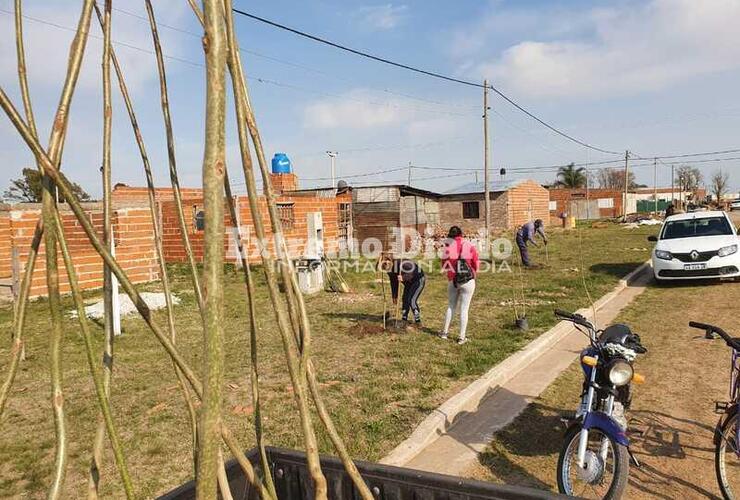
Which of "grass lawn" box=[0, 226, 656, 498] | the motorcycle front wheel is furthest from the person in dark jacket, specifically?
the motorcycle front wheel

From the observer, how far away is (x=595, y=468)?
328 centimetres

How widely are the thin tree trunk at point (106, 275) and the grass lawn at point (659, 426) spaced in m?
3.40

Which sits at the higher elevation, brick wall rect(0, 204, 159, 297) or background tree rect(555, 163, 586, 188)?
background tree rect(555, 163, 586, 188)

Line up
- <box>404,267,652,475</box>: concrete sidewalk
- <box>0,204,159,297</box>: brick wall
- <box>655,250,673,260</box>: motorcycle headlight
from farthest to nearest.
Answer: <box>0,204,159,297</box>: brick wall, <box>655,250,673,260</box>: motorcycle headlight, <box>404,267,652,475</box>: concrete sidewalk

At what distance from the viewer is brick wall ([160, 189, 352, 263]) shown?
16969mm

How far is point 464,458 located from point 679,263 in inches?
359

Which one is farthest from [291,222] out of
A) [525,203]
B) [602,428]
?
[525,203]

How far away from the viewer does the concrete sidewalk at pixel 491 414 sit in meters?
4.12

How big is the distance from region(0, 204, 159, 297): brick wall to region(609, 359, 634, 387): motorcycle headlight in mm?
11139

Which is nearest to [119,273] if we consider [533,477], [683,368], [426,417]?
[533,477]

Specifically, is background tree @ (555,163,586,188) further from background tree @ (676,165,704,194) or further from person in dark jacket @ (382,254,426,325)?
person in dark jacket @ (382,254,426,325)

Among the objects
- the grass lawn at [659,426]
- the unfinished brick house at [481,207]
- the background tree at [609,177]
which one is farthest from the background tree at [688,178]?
the grass lawn at [659,426]

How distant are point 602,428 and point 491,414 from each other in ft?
6.08

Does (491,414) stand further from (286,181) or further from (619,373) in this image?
(286,181)
